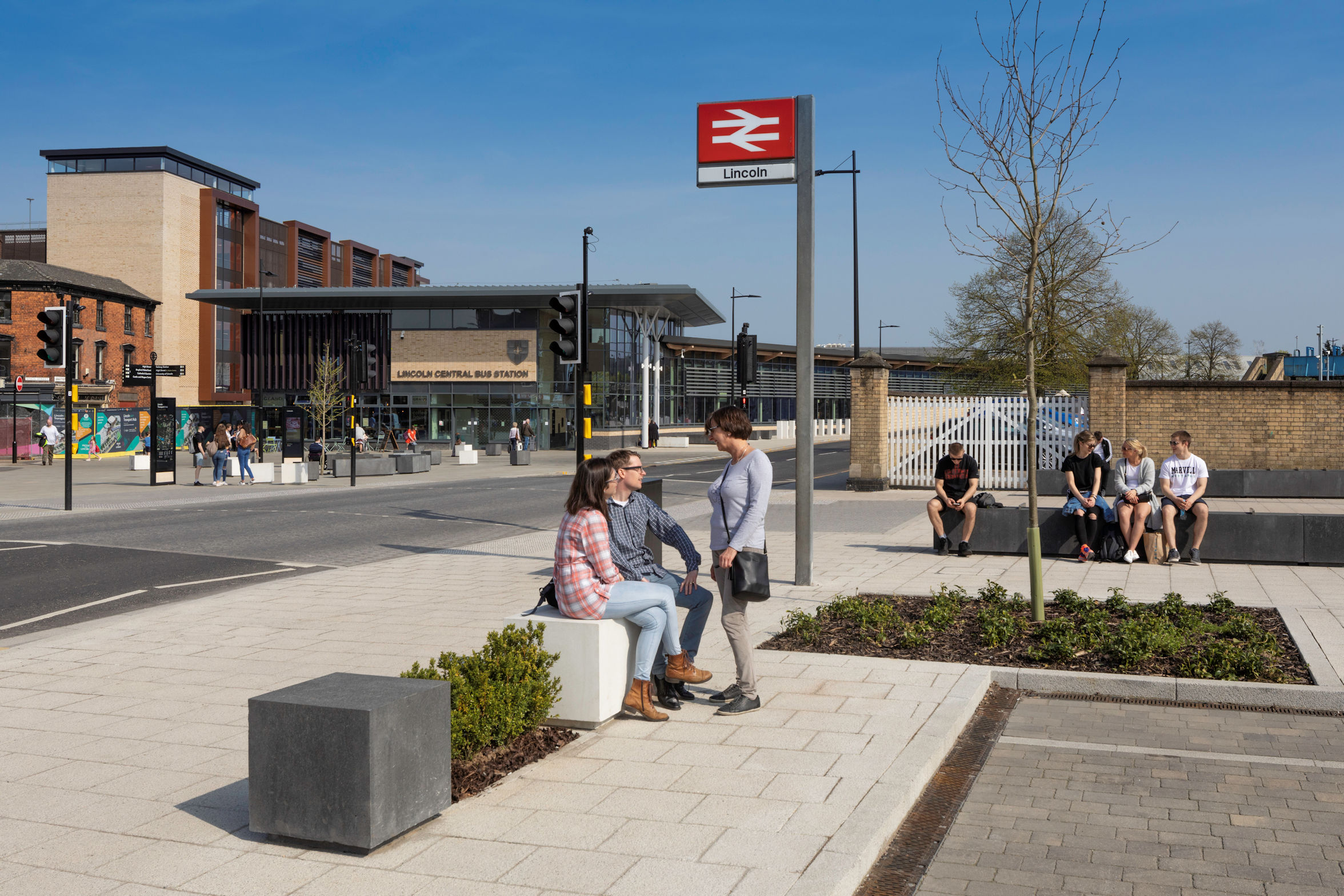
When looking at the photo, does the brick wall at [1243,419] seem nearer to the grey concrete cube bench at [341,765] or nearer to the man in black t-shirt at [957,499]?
the man in black t-shirt at [957,499]

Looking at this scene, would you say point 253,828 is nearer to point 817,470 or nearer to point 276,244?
point 817,470

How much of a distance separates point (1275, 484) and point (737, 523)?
19649mm

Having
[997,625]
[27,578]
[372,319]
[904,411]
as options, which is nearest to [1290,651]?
[997,625]

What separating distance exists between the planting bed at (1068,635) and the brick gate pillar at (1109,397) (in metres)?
15.1

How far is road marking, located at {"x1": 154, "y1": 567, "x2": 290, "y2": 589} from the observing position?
11.5m

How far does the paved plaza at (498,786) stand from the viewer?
12.5 ft

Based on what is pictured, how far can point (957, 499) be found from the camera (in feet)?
43.7

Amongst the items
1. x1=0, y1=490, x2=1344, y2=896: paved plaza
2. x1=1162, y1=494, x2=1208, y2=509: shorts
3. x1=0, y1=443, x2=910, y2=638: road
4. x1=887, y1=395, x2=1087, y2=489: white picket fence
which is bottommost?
x1=0, y1=443, x2=910, y2=638: road

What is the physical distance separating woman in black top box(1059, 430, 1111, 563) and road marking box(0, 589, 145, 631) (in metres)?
9.97

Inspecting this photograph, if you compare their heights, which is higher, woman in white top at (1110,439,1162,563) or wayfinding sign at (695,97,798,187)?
wayfinding sign at (695,97,798,187)

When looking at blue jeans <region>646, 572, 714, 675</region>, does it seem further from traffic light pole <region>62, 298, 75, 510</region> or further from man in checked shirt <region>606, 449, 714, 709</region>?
traffic light pole <region>62, 298, 75, 510</region>

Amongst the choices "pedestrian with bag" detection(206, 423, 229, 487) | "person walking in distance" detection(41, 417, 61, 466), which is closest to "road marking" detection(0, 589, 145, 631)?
"pedestrian with bag" detection(206, 423, 229, 487)

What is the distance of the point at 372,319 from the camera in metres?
59.5

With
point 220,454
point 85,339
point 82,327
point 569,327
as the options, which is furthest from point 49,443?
point 569,327
